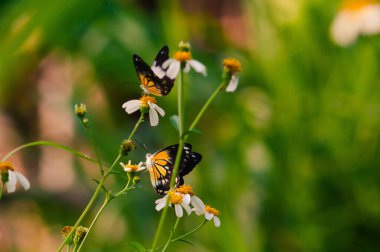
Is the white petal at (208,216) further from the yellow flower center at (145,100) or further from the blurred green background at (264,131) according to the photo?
the blurred green background at (264,131)

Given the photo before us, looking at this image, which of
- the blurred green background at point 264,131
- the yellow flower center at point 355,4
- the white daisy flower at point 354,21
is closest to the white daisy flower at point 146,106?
the blurred green background at point 264,131

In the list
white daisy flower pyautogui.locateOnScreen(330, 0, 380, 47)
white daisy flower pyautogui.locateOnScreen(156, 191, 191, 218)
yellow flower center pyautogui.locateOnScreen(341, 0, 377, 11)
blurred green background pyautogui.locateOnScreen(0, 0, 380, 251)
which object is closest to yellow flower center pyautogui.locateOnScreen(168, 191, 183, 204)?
white daisy flower pyautogui.locateOnScreen(156, 191, 191, 218)

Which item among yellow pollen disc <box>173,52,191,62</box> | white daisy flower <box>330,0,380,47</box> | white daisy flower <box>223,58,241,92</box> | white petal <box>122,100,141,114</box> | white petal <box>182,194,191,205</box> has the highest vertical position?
white daisy flower <box>330,0,380,47</box>

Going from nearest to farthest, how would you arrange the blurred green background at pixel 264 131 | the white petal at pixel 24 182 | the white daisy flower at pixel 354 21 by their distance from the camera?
the white petal at pixel 24 182
the blurred green background at pixel 264 131
the white daisy flower at pixel 354 21

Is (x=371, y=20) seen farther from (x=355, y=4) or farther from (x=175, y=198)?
(x=175, y=198)

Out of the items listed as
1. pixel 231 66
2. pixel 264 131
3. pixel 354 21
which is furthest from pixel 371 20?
pixel 231 66

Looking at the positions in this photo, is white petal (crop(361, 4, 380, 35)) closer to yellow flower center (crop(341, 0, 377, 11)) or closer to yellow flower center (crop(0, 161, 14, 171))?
yellow flower center (crop(341, 0, 377, 11))

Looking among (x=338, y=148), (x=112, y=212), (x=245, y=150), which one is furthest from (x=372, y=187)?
(x=112, y=212)
